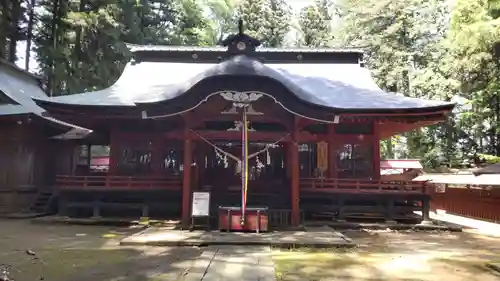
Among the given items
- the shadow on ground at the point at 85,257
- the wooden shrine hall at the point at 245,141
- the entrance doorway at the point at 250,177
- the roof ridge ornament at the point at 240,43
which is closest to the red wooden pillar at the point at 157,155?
the wooden shrine hall at the point at 245,141

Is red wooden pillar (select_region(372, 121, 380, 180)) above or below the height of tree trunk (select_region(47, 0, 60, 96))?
below

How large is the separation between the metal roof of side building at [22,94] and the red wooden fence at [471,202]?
14.3 m

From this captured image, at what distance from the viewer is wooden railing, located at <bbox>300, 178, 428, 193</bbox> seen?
12820 millimetres

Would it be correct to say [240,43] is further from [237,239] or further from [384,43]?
[384,43]

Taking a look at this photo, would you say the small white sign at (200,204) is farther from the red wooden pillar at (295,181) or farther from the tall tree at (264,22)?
the tall tree at (264,22)

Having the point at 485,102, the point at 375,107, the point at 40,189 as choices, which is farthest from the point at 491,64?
the point at 40,189

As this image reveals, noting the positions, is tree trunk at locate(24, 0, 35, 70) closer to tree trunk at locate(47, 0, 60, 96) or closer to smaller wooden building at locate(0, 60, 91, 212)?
tree trunk at locate(47, 0, 60, 96)

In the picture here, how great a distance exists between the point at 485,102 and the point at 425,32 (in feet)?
31.1

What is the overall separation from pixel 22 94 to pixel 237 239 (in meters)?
14.4

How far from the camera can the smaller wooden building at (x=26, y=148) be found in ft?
50.9

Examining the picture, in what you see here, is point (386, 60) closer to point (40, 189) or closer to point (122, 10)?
point (122, 10)

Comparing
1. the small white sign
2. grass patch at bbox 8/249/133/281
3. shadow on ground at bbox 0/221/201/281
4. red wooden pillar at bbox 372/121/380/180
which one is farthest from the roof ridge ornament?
grass patch at bbox 8/249/133/281

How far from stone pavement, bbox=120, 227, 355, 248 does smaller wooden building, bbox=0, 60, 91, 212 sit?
8166 mm

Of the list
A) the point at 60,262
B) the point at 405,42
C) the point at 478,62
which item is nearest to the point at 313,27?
the point at 405,42
